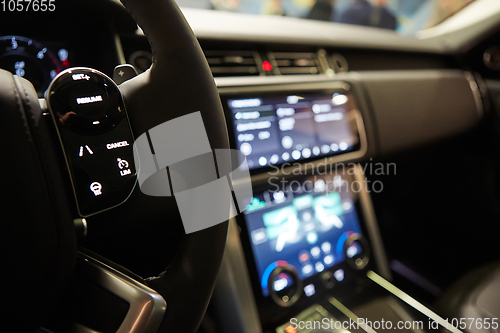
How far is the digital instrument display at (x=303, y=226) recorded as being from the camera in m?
0.73

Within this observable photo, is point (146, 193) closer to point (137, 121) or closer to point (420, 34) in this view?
point (137, 121)

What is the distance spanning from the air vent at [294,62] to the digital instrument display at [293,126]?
116mm

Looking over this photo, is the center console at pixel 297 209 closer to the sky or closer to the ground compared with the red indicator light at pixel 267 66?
closer to the ground

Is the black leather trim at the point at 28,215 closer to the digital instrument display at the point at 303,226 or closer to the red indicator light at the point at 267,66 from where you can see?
the digital instrument display at the point at 303,226

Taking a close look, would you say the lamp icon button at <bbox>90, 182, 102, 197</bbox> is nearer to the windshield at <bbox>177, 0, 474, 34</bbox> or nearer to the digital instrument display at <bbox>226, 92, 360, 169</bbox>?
the digital instrument display at <bbox>226, 92, 360, 169</bbox>

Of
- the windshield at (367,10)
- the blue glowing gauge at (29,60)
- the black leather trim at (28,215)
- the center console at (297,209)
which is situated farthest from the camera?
the windshield at (367,10)

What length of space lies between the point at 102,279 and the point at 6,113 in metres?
0.18

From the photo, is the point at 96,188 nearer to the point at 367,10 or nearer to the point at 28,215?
the point at 28,215

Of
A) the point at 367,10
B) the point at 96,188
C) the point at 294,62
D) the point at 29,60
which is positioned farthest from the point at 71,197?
the point at 367,10

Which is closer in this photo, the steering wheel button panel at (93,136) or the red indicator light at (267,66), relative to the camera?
the steering wheel button panel at (93,136)

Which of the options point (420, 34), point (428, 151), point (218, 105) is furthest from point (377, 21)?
point (218, 105)

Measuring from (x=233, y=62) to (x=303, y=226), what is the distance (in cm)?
39

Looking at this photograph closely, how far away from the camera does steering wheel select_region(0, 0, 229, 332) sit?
312 mm

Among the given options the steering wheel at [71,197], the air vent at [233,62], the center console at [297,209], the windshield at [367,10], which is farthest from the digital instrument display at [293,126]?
the windshield at [367,10]
